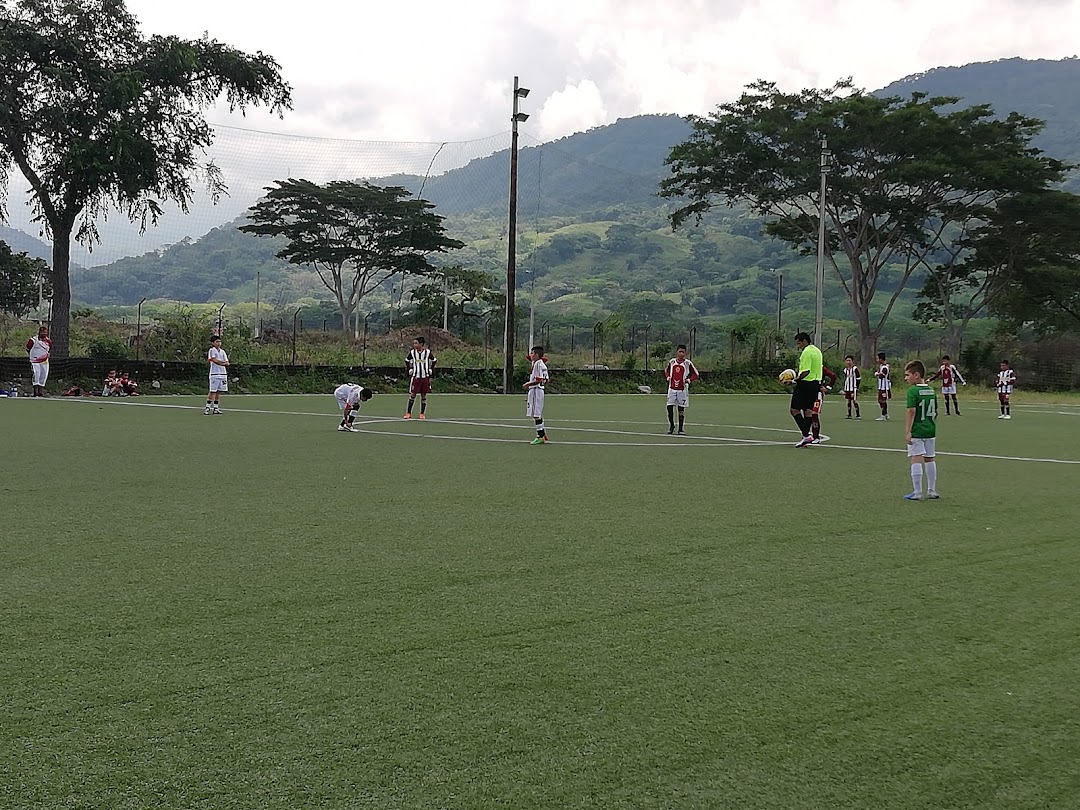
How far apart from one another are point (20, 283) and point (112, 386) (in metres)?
26.9

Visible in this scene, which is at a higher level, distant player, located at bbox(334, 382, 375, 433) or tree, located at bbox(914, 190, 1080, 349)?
tree, located at bbox(914, 190, 1080, 349)

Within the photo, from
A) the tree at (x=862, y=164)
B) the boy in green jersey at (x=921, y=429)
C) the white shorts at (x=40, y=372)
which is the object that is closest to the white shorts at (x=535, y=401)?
the boy in green jersey at (x=921, y=429)

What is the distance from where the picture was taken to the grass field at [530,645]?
10.2 feet

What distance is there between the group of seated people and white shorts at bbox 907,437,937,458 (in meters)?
22.9

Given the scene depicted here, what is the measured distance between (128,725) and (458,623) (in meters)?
1.67

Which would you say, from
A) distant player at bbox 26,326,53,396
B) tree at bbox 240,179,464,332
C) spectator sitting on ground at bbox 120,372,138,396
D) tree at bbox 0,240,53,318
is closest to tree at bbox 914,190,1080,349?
tree at bbox 240,179,464,332

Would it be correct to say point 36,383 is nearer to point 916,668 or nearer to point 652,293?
point 916,668

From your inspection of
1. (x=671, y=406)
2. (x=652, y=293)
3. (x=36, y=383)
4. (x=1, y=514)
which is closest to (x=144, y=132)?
(x=36, y=383)

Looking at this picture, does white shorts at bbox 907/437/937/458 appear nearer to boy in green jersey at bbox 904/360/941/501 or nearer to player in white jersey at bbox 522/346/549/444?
boy in green jersey at bbox 904/360/941/501

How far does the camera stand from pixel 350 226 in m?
53.5

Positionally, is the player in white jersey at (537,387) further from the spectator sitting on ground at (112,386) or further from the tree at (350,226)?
the tree at (350,226)

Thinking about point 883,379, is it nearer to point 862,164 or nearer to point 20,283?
point 862,164

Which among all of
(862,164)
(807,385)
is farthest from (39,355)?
(862,164)

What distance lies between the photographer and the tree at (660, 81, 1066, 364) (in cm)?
4178
